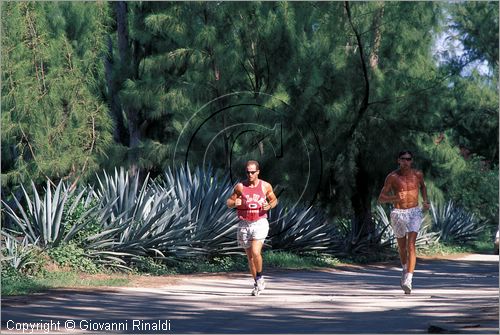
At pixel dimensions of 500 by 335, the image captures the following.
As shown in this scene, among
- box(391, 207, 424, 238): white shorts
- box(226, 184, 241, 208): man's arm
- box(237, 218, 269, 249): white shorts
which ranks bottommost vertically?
box(237, 218, 269, 249): white shorts

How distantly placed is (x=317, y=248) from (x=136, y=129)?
16.7 metres

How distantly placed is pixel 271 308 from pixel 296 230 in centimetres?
1278

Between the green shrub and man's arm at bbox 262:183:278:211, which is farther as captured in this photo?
the green shrub

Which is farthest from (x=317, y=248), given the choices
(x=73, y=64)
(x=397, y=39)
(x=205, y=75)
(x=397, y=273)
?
(x=73, y=64)

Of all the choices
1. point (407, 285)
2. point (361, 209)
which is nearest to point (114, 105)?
point (361, 209)

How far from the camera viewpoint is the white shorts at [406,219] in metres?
15.9

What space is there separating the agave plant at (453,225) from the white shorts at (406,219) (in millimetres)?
24698

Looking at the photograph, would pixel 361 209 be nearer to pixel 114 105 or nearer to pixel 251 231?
pixel 251 231

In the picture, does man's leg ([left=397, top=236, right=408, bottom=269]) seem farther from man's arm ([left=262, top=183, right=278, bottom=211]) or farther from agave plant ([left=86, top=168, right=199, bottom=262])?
agave plant ([left=86, top=168, right=199, bottom=262])

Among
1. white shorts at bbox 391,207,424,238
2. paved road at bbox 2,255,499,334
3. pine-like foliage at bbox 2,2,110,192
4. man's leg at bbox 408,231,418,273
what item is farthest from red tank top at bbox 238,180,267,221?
pine-like foliage at bbox 2,2,110,192

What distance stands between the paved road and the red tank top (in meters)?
1.17

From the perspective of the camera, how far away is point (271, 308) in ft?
44.7

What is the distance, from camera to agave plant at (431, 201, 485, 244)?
41188mm

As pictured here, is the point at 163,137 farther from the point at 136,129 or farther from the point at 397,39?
the point at 397,39
